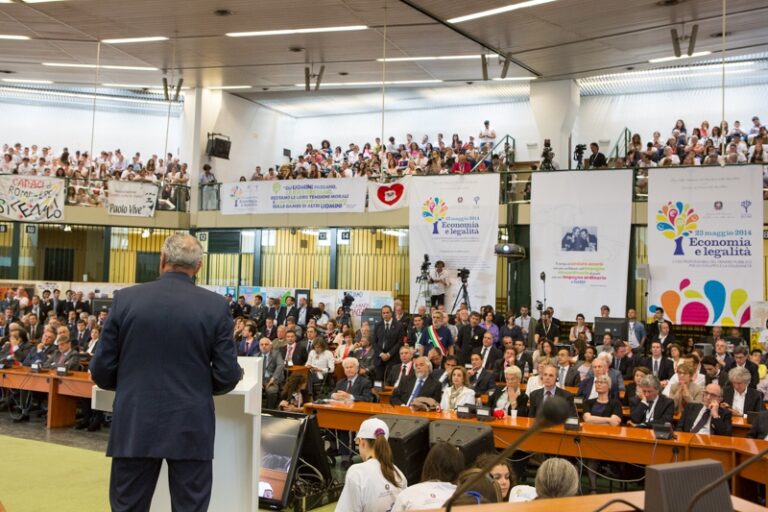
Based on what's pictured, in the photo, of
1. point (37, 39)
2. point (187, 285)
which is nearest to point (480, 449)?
point (187, 285)

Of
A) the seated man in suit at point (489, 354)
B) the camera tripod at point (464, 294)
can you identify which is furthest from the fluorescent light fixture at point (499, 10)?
the seated man in suit at point (489, 354)

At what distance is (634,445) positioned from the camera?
22.9 ft

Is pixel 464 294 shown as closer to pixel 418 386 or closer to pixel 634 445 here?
pixel 418 386

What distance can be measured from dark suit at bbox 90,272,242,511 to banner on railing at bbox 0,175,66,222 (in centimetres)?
1711

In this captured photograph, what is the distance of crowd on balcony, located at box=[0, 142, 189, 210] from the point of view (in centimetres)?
1961

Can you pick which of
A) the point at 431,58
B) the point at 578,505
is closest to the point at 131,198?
the point at 431,58

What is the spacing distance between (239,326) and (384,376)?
350 cm

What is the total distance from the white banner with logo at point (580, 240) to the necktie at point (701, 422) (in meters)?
6.28

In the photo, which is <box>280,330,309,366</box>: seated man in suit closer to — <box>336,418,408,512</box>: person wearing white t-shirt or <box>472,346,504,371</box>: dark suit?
<box>472,346,504,371</box>: dark suit

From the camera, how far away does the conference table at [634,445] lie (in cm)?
646

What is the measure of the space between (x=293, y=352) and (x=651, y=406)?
6.26m

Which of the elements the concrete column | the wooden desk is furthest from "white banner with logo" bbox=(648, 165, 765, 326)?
the wooden desk

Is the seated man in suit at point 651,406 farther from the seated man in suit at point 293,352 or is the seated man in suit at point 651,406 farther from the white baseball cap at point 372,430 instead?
the seated man in suit at point 293,352

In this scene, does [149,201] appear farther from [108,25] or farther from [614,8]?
[614,8]
